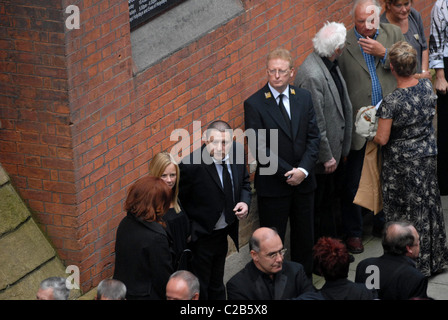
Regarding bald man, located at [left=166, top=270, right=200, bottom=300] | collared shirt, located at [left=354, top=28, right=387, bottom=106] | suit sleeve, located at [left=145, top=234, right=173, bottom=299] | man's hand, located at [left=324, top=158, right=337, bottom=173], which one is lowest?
man's hand, located at [left=324, top=158, right=337, bottom=173]

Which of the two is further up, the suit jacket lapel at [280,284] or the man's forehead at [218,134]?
the man's forehead at [218,134]

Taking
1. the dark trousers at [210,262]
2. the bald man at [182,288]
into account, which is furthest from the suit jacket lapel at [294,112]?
the bald man at [182,288]

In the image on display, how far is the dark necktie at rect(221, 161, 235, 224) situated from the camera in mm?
7218

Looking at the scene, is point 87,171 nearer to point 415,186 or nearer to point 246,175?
point 246,175

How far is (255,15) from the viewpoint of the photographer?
320 inches

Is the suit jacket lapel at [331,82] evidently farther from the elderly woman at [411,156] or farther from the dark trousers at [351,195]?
the dark trousers at [351,195]

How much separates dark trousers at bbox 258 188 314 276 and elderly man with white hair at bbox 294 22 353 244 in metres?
0.44

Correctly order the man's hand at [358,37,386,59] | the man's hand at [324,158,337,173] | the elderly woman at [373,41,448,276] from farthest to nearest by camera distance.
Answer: the man's hand at [358,37,386,59], the man's hand at [324,158,337,173], the elderly woman at [373,41,448,276]

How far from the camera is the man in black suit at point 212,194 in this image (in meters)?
7.11

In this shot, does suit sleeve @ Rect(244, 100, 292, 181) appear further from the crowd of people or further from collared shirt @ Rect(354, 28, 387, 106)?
collared shirt @ Rect(354, 28, 387, 106)

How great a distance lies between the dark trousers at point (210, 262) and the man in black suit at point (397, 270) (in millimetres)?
1465

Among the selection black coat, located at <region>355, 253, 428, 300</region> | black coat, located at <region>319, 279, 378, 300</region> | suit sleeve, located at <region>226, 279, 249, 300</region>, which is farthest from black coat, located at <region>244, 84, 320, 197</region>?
black coat, located at <region>319, 279, 378, 300</region>

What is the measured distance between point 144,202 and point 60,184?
0.70 meters

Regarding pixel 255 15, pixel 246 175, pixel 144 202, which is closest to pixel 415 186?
pixel 246 175
